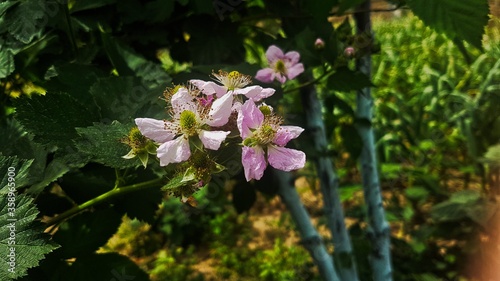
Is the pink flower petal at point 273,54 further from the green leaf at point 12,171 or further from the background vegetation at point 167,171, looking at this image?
the green leaf at point 12,171

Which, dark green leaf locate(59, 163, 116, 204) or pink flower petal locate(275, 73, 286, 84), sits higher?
pink flower petal locate(275, 73, 286, 84)

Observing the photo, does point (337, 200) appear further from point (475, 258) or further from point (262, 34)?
point (475, 258)

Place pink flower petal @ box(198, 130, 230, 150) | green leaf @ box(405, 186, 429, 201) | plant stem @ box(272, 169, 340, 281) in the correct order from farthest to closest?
green leaf @ box(405, 186, 429, 201)
plant stem @ box(272, 169, 340, 281)
pink flower petal @ box(198, 130, 230, 150)

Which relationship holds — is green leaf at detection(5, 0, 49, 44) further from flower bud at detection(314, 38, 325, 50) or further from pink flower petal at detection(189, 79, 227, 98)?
flower bud at detection(314, 38, 325, 50)

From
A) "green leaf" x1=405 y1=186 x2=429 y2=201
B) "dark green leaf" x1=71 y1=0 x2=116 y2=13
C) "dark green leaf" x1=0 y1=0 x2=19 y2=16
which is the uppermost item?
"dark green leaf" x1=0 y1=0 x2=19 y2=16

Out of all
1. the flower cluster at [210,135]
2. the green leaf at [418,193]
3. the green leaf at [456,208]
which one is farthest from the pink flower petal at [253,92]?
the green leaf at [418,193]

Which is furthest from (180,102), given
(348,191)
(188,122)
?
(348,191)

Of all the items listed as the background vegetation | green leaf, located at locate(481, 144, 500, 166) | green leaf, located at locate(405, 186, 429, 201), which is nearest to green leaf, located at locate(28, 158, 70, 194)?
the background vegetation
